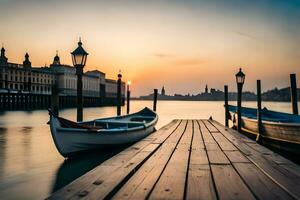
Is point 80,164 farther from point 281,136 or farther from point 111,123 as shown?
point 281,136

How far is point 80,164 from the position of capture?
11.8 m

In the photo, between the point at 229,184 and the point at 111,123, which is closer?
the point at 229,184

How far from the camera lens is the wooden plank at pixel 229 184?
360 centimetres

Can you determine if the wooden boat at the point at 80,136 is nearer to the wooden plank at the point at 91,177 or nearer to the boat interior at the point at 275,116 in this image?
the wooden plank at the point at 91,177

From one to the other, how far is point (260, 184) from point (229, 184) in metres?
0.42

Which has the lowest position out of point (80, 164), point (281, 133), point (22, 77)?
point (80, 164)

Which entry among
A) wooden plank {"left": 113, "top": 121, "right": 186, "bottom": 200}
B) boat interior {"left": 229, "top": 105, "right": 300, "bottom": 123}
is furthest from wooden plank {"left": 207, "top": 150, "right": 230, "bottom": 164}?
boat interior {"left": 229, "top": 105, "right": 300, "bottom": 123}

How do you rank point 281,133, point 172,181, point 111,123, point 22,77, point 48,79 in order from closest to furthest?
point 172,181 < point 281,133 < point 111,123 < point 22,77 < point 48,79

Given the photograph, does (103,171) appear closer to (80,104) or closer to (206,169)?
(206,169)

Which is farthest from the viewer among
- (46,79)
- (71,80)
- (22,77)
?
(71,80)

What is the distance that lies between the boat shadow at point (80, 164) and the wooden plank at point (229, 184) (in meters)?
6.86

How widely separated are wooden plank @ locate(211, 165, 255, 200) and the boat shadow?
6.86 metres

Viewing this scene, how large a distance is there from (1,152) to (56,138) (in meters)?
7.11

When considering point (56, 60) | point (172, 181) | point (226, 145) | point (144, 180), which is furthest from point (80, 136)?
point (56, 60)
